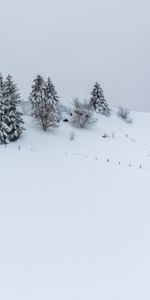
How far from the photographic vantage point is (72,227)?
42.0ft

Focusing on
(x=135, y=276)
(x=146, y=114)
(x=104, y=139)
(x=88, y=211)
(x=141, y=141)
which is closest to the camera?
(x=135, y=276)

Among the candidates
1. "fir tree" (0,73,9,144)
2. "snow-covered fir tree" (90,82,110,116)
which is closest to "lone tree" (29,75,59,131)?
"fir tree" (0,73,9,144)

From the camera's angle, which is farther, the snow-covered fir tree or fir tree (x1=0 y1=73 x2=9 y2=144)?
the snow-covered fir tree

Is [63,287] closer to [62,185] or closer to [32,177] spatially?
[62,185]

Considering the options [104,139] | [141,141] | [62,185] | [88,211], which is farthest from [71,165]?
[141,141]

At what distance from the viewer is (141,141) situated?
4050cm

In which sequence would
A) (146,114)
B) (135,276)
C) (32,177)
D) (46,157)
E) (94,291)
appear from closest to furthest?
(94,291) < (135,276) < (32,177) < (46,157) < (146,114)

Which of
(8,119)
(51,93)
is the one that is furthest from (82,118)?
(8,119)

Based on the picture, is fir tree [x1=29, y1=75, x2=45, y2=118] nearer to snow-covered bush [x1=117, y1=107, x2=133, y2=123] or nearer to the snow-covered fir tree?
the snow-covered fir tree

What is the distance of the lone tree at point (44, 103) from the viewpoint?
3631 cm

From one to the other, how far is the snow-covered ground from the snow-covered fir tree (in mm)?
23757

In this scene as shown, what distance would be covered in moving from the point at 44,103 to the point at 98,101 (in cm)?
1501

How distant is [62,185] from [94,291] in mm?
9738

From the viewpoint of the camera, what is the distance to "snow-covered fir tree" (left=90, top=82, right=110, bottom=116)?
4978cm
